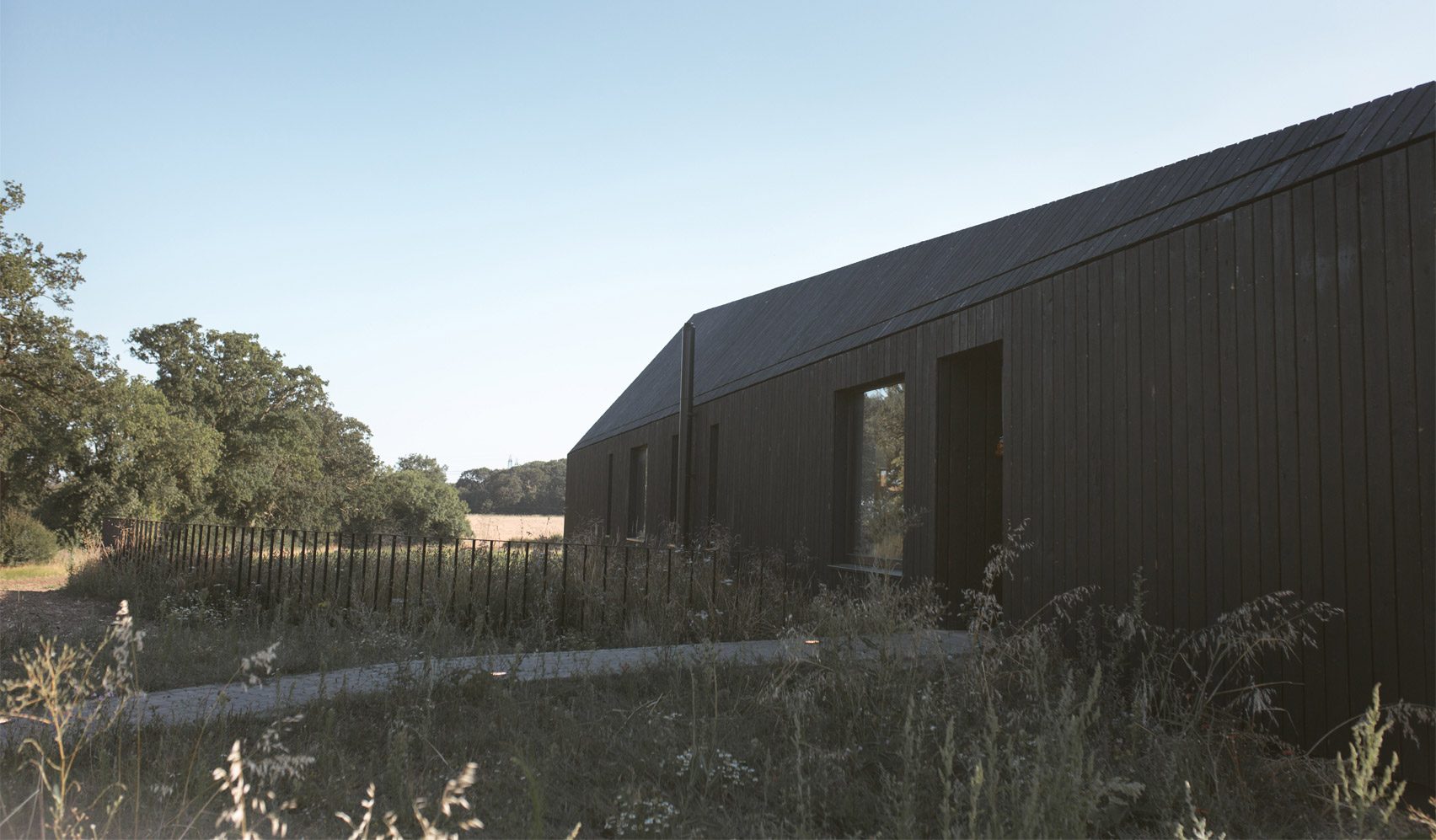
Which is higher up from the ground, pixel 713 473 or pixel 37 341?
pixel 37 341

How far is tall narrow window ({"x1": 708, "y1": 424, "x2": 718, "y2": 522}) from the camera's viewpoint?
12.1 metres

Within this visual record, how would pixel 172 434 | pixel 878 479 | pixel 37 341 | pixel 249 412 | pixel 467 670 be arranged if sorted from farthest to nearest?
pixel 249 412, pixel 172 434, pixel 37 341, pixel 878 479, pixel 467 670

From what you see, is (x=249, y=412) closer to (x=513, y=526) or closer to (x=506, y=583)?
(x=513, y=526)

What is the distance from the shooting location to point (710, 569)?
8430 millimetres

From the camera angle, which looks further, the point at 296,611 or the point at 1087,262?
the point at 296,611

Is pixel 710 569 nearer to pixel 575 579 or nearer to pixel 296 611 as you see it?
pixel 575 579

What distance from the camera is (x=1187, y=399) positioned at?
5086mm

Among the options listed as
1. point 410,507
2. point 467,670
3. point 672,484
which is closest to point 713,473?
point 672,484

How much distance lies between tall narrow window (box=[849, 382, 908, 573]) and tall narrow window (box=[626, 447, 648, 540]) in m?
6.63

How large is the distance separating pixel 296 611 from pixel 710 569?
3.68 metres

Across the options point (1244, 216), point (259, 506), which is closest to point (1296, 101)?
point (1244, 216)

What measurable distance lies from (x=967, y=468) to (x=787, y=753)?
4.10 metres

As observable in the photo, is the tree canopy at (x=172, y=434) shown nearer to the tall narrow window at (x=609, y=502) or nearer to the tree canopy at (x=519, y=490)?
the tall narrow window at (x=609, y=502)

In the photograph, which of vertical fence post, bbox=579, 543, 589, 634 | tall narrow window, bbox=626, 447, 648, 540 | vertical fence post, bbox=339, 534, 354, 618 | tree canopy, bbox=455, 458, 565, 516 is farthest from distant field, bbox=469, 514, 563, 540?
vertical fence post, bbox=579, 543, 589, 634
